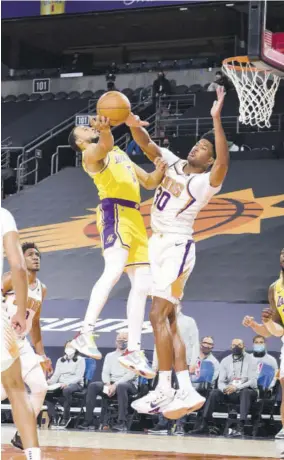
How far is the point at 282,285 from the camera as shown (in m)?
9.16

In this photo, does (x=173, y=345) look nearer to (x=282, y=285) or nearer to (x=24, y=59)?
(x=282, y=285)

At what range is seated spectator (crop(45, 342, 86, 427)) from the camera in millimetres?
12234

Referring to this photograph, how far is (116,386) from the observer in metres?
11.7

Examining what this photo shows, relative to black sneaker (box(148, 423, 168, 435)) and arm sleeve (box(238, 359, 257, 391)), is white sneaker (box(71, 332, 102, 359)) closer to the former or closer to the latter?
arm sleeve (box(238, 359, 257, 391))

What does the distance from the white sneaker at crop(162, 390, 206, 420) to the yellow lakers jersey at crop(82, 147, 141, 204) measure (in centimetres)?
170

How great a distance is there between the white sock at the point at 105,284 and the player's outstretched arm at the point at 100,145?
2.48 feet

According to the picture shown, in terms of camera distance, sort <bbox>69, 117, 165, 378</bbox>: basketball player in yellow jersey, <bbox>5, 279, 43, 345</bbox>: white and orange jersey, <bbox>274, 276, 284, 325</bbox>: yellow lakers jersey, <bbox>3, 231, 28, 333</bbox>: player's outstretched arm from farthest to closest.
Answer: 1. <bbox>274, 276, 284, 325</bbox>: yellow lakers jersey
2. <bbox>5, 279, 43, 345</bbox>: white and orange jersey
3. <bbox>69, 117, 165, 378</bbox>: basketball player in yellow jersey
4. <bbox>3, 231, 28, 333</bbox>: player's outstretched arm

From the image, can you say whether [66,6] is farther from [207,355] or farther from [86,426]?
[86,426]

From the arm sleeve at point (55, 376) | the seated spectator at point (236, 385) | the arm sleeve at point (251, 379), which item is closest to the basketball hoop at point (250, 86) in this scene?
the seated spectator at point (236, 385)

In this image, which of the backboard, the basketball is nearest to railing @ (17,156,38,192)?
the backboard

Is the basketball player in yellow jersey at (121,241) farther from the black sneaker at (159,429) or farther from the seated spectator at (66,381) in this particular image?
the seated spectator at (66,381)

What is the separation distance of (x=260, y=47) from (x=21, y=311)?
17.0 feet

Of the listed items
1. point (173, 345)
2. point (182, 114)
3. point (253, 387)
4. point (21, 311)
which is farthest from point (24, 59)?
point (21, 311)

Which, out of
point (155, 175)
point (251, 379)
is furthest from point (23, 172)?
point (155, 175)
